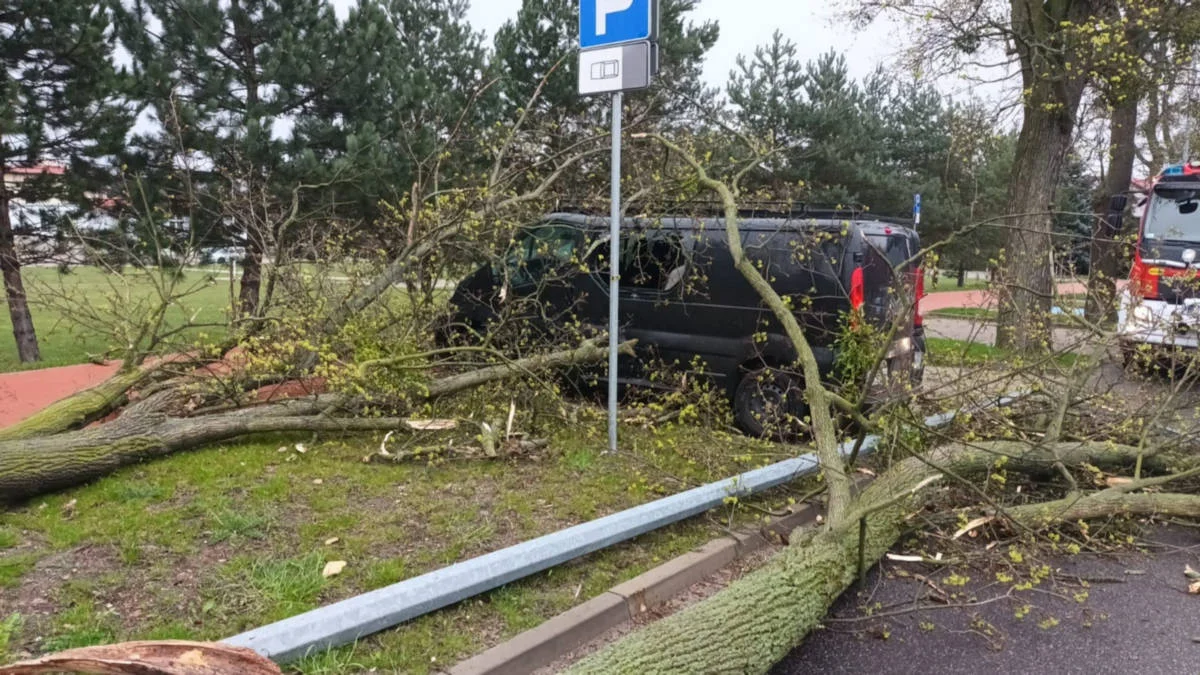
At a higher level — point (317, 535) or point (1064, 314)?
point (1064, 314)

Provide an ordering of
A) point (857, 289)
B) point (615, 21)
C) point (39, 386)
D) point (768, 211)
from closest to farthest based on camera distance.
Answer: point (615, 21)
point (857, 289)
point (768, 211)
point (39, 386)

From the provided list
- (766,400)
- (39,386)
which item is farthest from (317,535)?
(39,386)

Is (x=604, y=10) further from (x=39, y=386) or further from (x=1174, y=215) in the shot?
(x=1174, y=215)

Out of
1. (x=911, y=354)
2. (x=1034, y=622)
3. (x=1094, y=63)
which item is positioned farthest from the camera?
(x=1094, y=63)

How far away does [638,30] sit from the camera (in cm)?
438

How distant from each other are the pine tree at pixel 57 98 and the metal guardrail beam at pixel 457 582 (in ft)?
31.4

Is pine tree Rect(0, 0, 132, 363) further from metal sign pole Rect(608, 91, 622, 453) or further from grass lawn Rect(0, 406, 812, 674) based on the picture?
metal sign pole Rect(608, 91, 622, 453)

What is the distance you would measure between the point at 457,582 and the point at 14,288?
10383 millimetres

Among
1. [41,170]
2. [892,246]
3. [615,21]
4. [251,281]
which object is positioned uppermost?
[615,21]

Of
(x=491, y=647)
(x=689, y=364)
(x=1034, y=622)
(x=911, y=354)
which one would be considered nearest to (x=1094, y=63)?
(x=911, y=354)

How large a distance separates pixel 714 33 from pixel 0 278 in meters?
14.1

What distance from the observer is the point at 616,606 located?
2994mm

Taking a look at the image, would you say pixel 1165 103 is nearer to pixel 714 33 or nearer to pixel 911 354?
pixel 714 33

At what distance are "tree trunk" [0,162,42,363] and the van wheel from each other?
938cm
